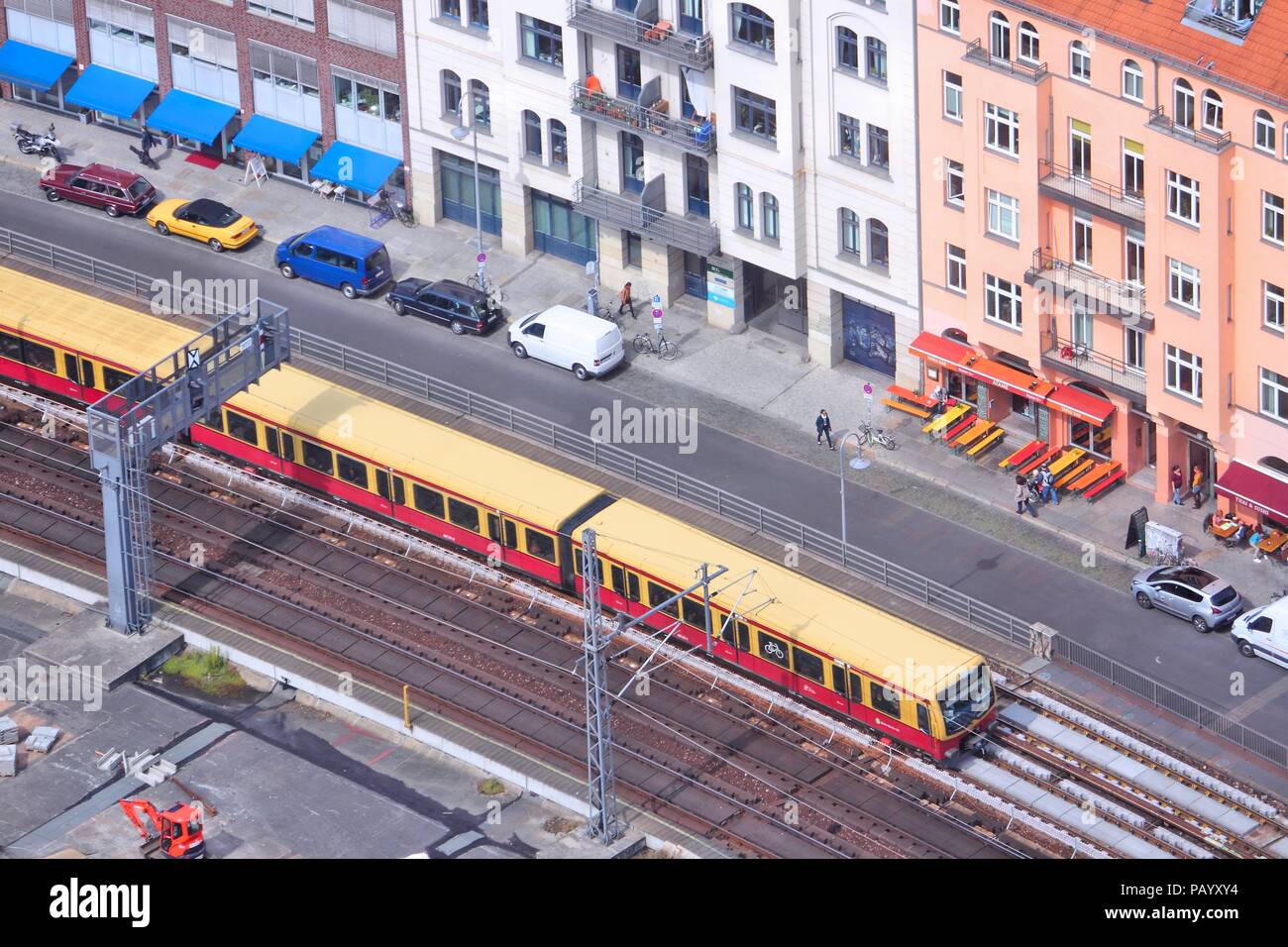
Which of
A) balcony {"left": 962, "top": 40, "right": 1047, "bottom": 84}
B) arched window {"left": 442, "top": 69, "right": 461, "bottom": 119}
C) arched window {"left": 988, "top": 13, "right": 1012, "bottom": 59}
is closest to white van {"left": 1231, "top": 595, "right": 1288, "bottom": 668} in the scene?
balcony {"left": 962, "top": 40, "right": 1047, "bottom": 84}

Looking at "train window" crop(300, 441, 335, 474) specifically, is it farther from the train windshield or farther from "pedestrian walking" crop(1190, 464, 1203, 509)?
"pedestrian walking" crop(1190, 464, 1203, 509)

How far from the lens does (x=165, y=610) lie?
10981 cm

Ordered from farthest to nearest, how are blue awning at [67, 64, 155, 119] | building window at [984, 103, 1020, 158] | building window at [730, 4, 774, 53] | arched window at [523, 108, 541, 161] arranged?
blue awning at [67, 64, 155, 119] → arched window at [523, 108, 541, 161] → building window at [730, 4, 774, 53] → building window at [984, 103, 1020, 158]

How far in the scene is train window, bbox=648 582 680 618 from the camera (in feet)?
348

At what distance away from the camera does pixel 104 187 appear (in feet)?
438

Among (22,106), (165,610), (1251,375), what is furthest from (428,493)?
(22,106)

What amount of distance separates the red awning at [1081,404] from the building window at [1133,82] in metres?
12.5

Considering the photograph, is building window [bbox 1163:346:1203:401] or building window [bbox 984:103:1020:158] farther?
building window [bbox 984:103:1020:158]

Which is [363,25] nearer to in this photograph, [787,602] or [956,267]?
[956,267]

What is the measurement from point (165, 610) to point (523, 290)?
977 inches

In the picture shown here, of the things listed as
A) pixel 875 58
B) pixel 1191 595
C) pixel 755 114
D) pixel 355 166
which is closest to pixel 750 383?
pixel 755 114

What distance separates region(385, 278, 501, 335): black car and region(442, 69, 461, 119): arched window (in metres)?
7.27

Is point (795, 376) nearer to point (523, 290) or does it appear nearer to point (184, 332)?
point (523, 290)

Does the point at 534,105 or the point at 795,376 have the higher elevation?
the point at 534,105
